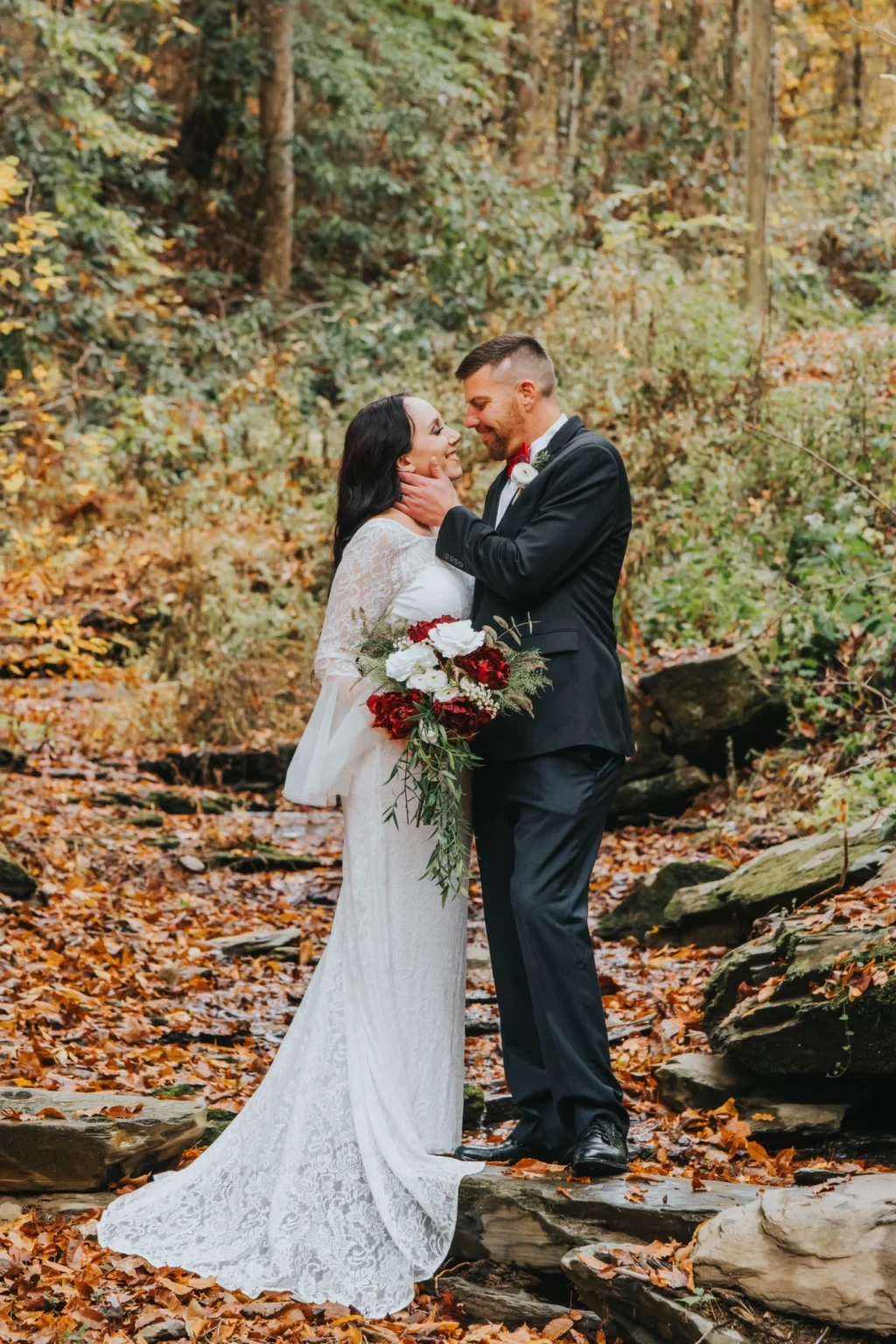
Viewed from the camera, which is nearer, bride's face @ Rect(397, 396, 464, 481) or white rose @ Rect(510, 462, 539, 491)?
white rose @ Rect(510, 462, 539, 491)

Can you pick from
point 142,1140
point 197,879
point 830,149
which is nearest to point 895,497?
point 197,879

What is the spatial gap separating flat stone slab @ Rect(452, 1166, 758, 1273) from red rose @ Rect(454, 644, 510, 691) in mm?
1350

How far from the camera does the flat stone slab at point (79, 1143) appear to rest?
4.27m

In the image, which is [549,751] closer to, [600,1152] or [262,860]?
[600,1152]

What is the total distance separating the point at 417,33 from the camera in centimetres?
1986

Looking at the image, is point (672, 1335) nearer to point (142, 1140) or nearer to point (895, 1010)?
point (895, 1010)

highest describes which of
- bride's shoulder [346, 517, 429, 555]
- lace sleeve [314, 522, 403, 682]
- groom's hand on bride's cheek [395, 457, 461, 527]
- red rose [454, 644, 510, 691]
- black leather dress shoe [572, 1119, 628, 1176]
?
groom's hand on bride's cheek [395, 457, 461, 527]

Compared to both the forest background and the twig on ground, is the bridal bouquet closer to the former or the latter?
the twig on ground

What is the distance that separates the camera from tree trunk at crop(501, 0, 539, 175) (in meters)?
21.6

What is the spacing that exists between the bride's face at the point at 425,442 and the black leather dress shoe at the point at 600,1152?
201 centimetres

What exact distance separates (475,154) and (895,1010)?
18.0 m

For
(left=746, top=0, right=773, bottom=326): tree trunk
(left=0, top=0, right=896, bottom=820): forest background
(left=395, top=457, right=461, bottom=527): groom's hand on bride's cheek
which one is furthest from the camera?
(left=746, top=0, right=773, bottom=326): tree trunk

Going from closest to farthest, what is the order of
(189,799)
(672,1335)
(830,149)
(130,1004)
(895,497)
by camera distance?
(672,1335), (130,1004), (895,497), (189,799), (830,149)

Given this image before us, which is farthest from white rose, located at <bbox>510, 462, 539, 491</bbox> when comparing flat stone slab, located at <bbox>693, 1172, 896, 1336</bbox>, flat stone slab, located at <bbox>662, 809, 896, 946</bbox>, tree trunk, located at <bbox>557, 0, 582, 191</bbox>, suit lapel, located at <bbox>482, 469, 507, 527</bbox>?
tree trunk, located at <bbox>557, 0, 582, 191</bbox>
